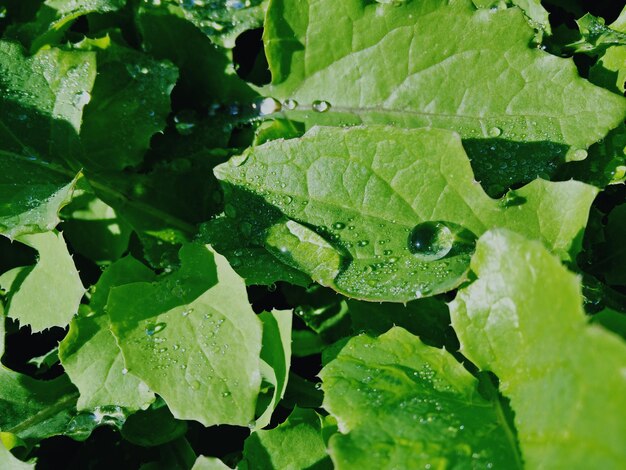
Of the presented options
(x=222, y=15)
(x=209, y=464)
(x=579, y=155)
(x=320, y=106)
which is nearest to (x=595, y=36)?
(x=579, y=155)

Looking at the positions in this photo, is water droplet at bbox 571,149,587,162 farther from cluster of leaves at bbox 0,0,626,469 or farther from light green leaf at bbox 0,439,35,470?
light green leaf at bbox 0,439,35,470

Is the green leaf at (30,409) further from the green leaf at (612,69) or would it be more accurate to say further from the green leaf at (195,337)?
the green leaf at (612,69)

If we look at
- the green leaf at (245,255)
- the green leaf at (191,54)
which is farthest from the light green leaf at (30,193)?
the green leaf at (191,54)

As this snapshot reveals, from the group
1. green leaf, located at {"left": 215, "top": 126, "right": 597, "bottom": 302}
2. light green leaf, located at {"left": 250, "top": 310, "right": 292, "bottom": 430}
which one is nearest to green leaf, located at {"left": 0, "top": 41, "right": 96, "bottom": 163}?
green leaf, located at {"left": 215, "top": 126, "right": 597, "bottom": 302}

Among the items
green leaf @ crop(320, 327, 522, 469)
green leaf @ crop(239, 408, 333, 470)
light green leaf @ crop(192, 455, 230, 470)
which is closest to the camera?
green leaf @ crop(320, 327, 522, 469)

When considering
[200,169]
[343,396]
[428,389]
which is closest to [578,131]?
[428,389]

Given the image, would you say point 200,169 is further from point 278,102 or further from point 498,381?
point 498,381

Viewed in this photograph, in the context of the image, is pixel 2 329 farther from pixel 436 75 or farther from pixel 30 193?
pixel 436 75
